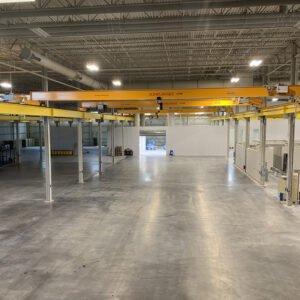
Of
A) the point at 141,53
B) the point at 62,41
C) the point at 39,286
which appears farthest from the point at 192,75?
the point at 39,286

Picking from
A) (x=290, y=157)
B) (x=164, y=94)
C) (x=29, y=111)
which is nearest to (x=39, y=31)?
(x=29, y=111)

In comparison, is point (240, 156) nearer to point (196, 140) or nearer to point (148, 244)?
point (196, 140)

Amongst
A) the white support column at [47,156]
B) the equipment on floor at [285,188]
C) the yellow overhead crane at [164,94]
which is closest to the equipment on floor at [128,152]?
the yellow overhead crane at [164,94]

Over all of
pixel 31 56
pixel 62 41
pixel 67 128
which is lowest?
pixel 67 128

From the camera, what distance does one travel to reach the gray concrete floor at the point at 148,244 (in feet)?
16.5

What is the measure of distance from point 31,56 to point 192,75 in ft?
43.7

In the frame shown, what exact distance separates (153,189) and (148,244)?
5.85m

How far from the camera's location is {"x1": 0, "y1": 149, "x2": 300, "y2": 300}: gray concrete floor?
503cm

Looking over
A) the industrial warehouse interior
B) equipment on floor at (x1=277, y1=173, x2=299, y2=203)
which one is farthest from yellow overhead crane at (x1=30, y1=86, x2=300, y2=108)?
equipment on floor at (x1=277, y1=173, x2=299, y2=203)

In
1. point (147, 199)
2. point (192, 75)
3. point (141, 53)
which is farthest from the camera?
point (192, 75)

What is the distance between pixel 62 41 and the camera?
1295 cm

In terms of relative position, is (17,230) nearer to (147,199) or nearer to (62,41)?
(147,199)

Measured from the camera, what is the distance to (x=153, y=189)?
1266cm

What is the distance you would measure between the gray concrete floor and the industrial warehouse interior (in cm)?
4
